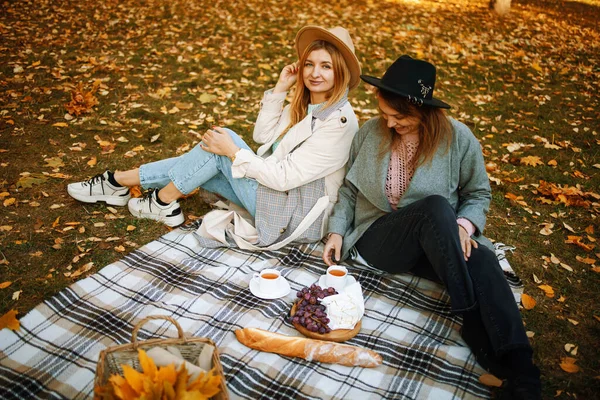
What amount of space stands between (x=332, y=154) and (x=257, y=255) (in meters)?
0.98

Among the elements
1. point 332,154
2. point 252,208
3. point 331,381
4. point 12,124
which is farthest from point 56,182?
point 331,381

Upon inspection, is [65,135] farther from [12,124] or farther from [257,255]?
[257,255]

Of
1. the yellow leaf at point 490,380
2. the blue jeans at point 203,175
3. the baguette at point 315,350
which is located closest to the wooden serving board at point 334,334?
the baguette at point 315,350

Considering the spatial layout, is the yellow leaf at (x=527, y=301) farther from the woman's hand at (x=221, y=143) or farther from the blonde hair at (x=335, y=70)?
the woman's hand at (x=221, y=143)

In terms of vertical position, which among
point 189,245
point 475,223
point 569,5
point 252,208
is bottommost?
point 189,245

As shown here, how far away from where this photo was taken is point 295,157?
3.46 m

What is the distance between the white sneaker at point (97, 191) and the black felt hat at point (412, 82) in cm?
247

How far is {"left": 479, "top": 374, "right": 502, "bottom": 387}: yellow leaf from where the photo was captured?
8.62ft

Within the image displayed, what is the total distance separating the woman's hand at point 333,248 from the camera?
3408 millimetres

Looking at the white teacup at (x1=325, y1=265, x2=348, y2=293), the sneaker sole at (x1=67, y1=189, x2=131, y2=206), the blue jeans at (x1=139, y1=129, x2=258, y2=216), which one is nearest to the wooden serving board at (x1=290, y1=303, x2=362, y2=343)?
the white teacup at (x1=325, y1=265, x2=348, y2=293)

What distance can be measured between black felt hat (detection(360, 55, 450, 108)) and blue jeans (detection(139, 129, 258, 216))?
49.5 inches

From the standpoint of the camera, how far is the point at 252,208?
3.69 meters

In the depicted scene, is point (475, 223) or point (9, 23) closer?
point (475, 223)

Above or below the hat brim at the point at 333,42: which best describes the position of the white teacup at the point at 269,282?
below
